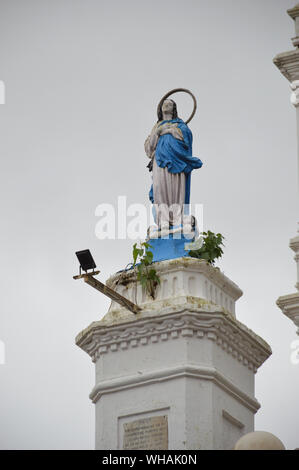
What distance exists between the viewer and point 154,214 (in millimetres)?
40312

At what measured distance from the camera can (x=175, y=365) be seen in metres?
38.0

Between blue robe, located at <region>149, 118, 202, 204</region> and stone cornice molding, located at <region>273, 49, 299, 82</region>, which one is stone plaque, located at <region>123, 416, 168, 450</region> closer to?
blue robe, located at <region>149, 118, 202, 204</region>

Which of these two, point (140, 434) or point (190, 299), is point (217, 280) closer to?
point (190, 299)

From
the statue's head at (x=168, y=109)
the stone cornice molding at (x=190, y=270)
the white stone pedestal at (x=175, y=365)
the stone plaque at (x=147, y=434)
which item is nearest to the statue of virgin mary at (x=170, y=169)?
the statue's head at (x=168, y=109)

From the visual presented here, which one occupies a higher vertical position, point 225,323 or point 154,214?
point 154,214

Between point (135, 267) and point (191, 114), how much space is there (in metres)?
3.77

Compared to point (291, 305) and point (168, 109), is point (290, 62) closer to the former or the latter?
point (168, 109)

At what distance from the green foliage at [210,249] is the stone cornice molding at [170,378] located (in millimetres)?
2479

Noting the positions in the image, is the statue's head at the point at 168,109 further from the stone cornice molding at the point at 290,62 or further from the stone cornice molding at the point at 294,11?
the stone cornice molding at the point at 294,11

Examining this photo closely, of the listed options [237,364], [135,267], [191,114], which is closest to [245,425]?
[237,364]

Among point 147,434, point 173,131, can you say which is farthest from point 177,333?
point 173,131
